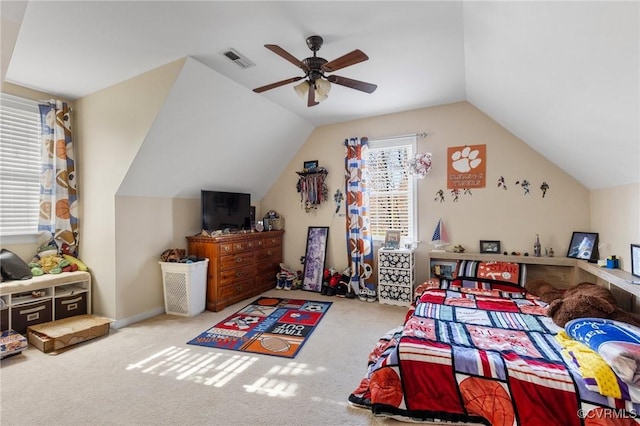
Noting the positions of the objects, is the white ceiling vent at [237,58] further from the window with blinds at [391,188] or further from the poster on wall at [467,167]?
the poster on wall at [467,167]

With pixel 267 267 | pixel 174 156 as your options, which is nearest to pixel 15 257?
pixel 174 156

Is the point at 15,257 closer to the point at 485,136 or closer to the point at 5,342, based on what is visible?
the point at 5,342

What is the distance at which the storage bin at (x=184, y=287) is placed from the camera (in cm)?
352

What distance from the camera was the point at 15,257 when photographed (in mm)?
3029

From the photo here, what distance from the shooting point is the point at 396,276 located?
397 centimetres

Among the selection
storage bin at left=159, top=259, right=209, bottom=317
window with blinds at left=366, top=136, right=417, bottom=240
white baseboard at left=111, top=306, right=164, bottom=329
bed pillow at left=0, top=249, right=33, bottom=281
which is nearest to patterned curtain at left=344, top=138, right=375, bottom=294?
window with blinds at left=366, top=136, right=417, bottom=240

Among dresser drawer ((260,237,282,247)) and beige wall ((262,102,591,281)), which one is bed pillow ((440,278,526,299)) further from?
dresser drawer ((260,237,282,247))

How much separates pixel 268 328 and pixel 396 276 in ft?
6.19

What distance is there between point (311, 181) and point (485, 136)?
2.63 meters

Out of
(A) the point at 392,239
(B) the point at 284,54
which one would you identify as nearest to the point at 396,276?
(A) the point at 392,239

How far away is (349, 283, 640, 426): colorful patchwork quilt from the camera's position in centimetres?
149

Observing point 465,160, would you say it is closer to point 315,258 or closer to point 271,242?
point 315,258

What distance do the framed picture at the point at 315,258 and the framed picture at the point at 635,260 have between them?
3493 mm

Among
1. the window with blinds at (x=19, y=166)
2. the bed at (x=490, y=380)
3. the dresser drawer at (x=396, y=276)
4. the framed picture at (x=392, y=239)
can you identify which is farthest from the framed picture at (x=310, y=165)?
the window with blinds at (x=19, y=166)
